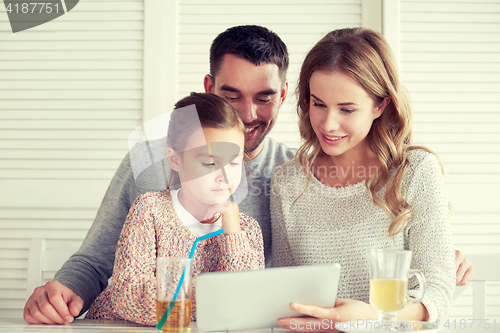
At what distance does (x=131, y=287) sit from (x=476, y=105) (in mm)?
1801

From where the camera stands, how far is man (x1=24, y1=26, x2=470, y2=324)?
133 cm

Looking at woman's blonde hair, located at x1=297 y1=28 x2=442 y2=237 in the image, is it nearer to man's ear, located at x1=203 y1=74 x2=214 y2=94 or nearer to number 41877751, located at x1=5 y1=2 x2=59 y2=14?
man's ear, located at x1=203 y1=74 x2=214 y2=94

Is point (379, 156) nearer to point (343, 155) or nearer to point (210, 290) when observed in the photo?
point (343, 155)

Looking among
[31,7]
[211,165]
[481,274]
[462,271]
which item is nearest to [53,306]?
[211,165]

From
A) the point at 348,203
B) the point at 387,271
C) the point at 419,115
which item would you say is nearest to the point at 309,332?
the point at 387,271

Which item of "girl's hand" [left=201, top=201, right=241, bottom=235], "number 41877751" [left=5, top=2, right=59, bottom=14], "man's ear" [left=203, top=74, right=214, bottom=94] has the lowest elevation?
"girl's hand" [left=201, top=201, right=241, bottom=235]

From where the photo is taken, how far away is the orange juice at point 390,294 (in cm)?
81

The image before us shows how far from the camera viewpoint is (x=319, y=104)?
1.22 meters

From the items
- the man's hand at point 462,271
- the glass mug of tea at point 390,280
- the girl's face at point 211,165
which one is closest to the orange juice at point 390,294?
the glass mug of tea at point 390,280

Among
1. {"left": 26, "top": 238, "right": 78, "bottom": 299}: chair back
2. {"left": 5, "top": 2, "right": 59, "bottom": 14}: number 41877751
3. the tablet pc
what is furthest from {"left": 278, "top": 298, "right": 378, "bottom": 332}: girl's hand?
{"left": 5, "top": 2, "right": 59, "bottom": 14}: number 41877751

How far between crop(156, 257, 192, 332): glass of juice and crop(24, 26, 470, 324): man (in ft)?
1.62

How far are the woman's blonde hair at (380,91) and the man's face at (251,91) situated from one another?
0.16 meters

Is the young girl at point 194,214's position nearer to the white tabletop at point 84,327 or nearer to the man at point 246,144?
the white tabletop at point 84,327

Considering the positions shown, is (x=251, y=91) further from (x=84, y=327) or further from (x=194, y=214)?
(x=84, y=327)
